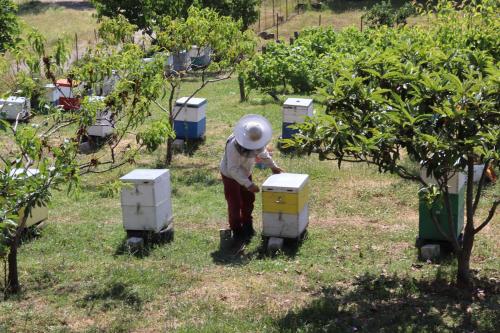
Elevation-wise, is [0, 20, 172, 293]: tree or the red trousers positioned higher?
[0, 20, 172, 293]: tree

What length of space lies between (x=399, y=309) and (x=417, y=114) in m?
1.83

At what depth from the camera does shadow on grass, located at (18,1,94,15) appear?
39.9 meters

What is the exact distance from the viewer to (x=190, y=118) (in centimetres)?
1378

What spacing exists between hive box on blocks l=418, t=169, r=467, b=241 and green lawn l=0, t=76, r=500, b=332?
12.2 inches

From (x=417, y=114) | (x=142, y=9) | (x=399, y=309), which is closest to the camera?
(x=417, y=114)

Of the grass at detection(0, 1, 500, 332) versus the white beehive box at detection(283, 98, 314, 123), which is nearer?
the grass at detection(0, 1, 500, 332)

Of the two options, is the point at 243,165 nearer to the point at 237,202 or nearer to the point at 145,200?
the point at 237,202

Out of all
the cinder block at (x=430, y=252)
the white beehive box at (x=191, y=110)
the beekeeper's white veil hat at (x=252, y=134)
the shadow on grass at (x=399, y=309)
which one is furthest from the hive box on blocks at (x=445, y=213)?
the white beehive box at (x=191, y=110)

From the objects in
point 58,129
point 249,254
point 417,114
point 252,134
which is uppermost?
point 417,114

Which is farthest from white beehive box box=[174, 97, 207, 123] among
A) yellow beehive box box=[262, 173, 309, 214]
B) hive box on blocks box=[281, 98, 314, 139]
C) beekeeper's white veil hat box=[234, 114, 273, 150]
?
yellow beehive box box=[262, 173, 309, 214]

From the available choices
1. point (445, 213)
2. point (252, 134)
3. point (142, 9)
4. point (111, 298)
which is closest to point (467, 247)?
point (445, 213)

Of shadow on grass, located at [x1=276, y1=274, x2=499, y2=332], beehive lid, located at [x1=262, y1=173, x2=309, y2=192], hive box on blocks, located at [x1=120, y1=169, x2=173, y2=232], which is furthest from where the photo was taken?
hive box on blocks, located at [x1=120, y1=169, x2=173, y2=232]

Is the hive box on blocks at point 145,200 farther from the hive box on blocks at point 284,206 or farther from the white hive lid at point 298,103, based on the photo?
the white hive lid at point 298,103

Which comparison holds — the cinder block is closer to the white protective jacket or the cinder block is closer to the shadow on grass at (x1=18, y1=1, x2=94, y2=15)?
Answer: the white protective jacket
